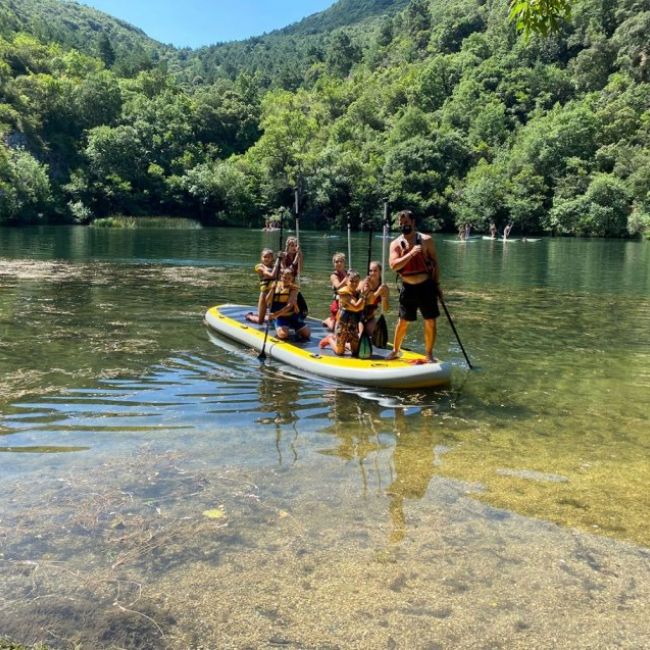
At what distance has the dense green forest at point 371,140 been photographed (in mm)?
65562

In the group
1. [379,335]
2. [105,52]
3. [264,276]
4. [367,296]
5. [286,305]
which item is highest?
[105,52]

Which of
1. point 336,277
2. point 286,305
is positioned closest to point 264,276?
point 286,305

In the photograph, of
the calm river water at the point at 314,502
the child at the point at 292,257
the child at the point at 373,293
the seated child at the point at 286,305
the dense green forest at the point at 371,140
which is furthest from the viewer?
the dense green forest at the point at 371,140

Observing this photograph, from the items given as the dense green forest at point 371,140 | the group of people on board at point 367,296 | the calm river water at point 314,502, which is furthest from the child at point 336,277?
the dense green forest at point 371,140

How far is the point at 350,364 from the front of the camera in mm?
8422

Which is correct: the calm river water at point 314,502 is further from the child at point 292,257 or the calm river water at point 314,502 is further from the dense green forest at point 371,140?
the dense green forest at point 371,140

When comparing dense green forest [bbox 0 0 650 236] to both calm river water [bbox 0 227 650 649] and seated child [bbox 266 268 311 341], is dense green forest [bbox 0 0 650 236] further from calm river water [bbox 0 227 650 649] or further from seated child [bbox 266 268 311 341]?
calm river water [bbox 0 227 650 649]

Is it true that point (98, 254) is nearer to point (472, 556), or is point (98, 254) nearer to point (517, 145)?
point (472, 556)

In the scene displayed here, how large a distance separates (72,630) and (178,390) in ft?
15.2

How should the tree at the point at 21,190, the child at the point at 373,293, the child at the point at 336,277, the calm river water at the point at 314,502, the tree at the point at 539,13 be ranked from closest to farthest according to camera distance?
the calm river water at the point at 314,502, the tree at the point at 539,13, the child at the point at 373,293, the child at the point at 336,277, the tree at the point at 21,190


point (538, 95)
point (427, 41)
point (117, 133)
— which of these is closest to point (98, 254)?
point (117, 133)

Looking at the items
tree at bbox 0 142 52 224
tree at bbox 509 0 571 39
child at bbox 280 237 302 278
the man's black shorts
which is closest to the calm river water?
the man's black shorts

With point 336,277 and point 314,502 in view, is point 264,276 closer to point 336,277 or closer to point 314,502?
point 336,277

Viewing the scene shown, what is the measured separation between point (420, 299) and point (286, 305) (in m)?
2.68
